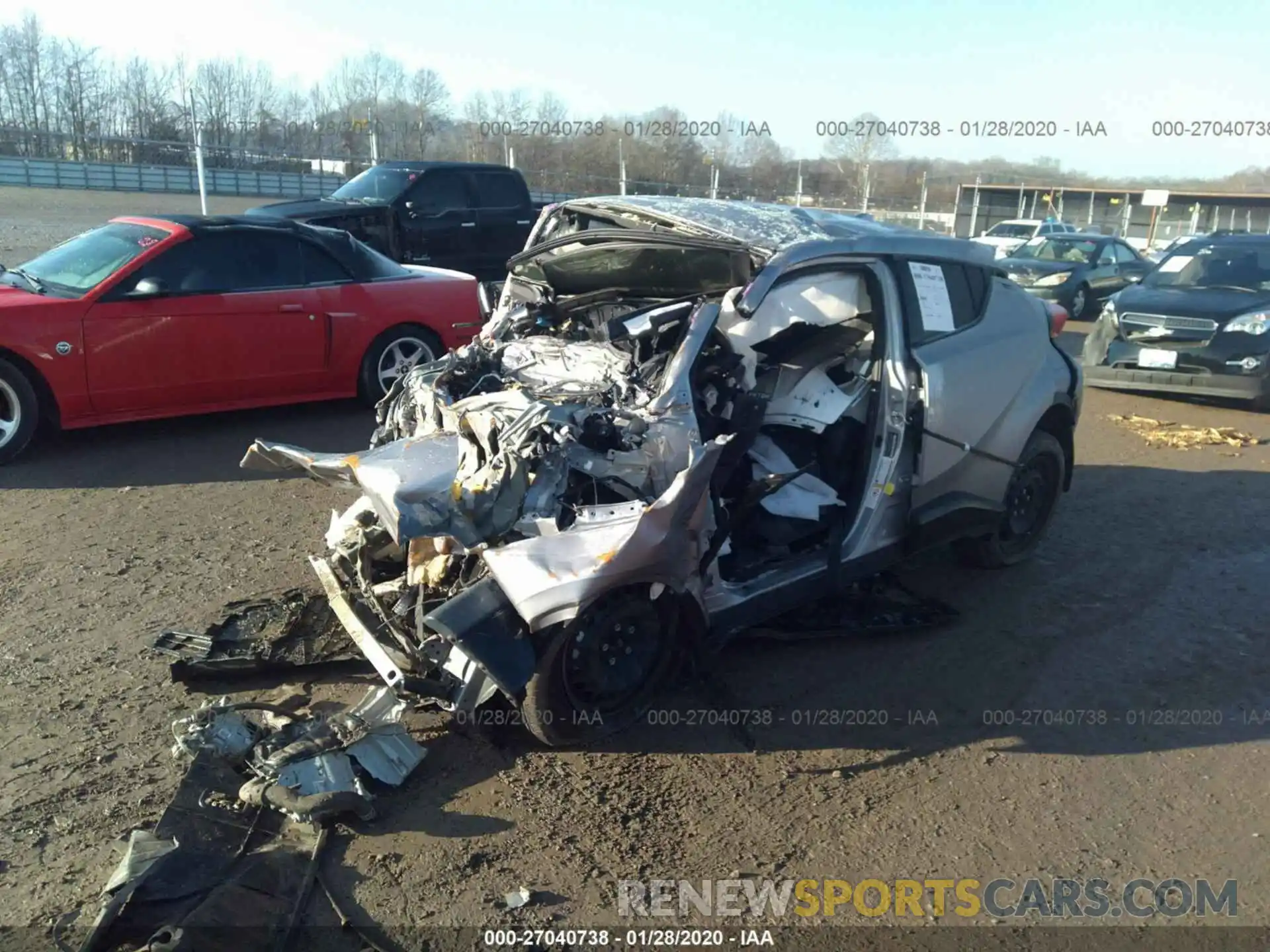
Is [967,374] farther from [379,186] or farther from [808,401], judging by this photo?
[379,186]

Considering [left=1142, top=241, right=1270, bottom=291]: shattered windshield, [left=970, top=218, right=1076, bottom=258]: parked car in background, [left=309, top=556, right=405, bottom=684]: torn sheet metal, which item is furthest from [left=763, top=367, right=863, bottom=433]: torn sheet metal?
[left=970, top=218, right=1076, bottom=258]: parked car in background

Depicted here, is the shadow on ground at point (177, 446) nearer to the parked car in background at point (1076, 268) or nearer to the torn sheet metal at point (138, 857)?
the torn sheet metal at point (138, 857)

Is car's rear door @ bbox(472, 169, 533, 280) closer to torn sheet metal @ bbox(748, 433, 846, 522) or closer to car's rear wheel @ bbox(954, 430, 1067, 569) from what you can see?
car's rear wheel @ bbox(954, 430, 1067, 569)

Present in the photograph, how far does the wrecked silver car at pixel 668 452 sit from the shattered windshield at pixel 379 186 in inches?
336

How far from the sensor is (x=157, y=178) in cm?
3359

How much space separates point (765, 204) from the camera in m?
5.32

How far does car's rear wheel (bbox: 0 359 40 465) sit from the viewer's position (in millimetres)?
6684

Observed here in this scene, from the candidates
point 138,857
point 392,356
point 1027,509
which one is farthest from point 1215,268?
point 138,857

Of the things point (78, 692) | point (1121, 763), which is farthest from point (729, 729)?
point (78, 692)

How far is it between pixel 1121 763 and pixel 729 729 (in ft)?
5.06

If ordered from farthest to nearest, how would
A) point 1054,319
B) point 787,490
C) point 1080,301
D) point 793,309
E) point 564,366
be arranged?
point 1080,301 → point 1054,319 → point 564,366 → point 787,490 → point 793,309

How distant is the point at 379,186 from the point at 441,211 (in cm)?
91

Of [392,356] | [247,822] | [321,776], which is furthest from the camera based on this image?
[392,356]

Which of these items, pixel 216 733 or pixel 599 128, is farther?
pixel 599 128
